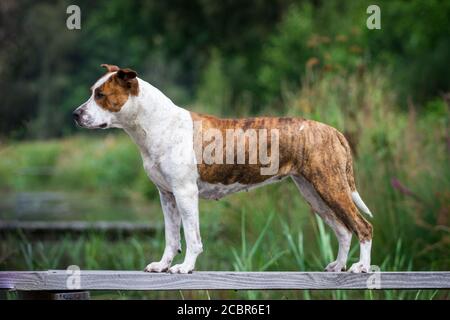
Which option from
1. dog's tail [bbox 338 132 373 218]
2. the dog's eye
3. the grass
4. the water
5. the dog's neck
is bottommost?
the water

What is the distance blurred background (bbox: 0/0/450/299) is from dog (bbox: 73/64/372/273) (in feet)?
2.77

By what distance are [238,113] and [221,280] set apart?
4983 millimetres

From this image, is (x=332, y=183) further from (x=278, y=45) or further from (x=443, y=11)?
(x=278, y=45)

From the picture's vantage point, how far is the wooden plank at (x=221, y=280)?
324 centimetres

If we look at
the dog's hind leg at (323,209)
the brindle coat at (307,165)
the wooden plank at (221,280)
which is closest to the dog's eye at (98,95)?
the brindle coat at (307,165)

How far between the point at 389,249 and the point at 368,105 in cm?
131

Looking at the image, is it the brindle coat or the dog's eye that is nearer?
the dog's eye

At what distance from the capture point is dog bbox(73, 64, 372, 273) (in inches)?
123

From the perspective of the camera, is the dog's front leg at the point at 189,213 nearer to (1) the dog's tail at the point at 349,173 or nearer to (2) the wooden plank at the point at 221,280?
(2) the wooden plank at the point at 221,280

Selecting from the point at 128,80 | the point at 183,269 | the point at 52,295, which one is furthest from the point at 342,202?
the point at 52,295

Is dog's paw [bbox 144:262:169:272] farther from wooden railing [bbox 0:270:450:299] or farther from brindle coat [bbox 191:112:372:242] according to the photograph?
brindle coat [bbox 191:112:372:242]

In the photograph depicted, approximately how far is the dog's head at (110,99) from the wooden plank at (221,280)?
672mm

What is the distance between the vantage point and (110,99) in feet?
10.2

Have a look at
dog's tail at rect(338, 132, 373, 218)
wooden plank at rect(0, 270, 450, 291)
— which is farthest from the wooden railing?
dog's tail at rect(338, 132, 373, 218)
